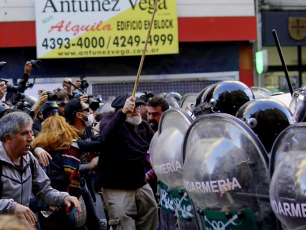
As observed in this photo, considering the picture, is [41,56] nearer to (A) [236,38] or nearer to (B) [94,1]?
(B) [94,1]

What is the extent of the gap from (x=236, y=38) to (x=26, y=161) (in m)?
13.3

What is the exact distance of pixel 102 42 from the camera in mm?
16047

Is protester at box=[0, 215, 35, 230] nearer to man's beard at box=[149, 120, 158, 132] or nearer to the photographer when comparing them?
man's beard at box=[149, 120, 158, 132]

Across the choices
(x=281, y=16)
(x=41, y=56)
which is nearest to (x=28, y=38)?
(x=41, y=56)

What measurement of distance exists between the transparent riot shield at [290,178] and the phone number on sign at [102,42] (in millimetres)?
13337

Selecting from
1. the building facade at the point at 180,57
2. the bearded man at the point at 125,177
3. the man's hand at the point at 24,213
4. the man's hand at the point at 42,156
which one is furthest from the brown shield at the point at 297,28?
the man's hand at the point at 24,213

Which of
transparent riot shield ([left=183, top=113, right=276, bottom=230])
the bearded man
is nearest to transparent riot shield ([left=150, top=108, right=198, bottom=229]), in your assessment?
transparent riot shield ([left=183, top=113, right=276, bottom=230])

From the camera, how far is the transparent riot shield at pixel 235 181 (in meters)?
3.19

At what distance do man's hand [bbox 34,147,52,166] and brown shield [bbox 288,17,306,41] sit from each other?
13811 millimetres

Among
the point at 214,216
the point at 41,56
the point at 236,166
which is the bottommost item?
the point at 214,216

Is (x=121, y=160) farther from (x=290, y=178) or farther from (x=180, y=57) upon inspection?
(x=180, y=57)

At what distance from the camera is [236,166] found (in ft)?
10.5

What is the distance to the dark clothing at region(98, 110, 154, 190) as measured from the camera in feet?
20.5

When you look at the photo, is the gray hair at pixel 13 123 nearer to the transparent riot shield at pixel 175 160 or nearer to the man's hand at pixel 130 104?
the transparent riot shield at pixel 175 160
